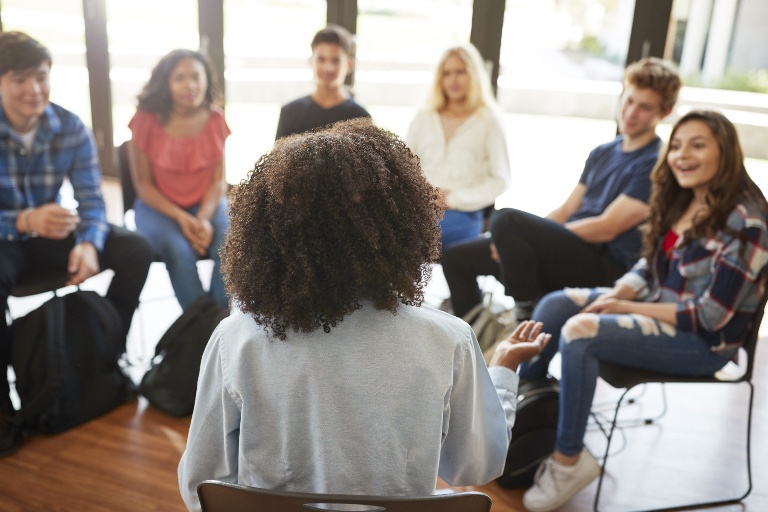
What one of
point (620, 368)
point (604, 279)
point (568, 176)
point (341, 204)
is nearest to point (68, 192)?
point (568, 176)

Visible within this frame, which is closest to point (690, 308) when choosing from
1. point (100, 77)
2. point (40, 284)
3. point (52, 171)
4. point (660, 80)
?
point (660, 80)

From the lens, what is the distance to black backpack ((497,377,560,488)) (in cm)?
222

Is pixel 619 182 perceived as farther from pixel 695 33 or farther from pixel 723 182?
pixel 695 33

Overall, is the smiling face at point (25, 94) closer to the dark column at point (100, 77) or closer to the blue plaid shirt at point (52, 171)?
the blue plaid shirt at point (52, 171)

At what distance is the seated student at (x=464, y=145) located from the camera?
3.14 m

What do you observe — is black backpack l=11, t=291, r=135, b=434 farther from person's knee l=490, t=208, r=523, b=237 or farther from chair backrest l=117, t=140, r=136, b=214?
person's knee l=490, t=208, r=523, b=237

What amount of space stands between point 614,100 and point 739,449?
7.39ft

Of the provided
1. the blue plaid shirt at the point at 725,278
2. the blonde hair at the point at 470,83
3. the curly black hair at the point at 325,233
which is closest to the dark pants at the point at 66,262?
the blonde hair at the point at 470,83

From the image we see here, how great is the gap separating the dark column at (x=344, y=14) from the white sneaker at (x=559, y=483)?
280 centimetres

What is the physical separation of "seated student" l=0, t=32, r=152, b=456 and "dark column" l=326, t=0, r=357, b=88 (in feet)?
6.46

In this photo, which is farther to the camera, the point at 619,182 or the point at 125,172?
the point at 125,172

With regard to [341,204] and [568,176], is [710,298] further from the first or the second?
[568,176]

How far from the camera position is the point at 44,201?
2670 millimetres

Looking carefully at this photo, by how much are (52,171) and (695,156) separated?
2194 millimetres
